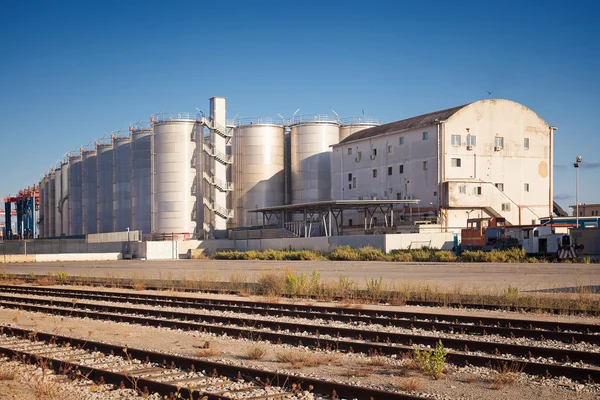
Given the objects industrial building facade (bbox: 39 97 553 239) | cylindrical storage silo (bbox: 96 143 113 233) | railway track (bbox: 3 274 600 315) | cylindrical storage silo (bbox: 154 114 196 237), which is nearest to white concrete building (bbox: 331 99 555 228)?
industrial building facade (bbox: 39 97 553 239)

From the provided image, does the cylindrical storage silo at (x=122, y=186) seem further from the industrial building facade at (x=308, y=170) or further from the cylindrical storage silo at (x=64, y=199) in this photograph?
the cylindrical storage silo at (x=64, y=199)

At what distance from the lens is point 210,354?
12.3m

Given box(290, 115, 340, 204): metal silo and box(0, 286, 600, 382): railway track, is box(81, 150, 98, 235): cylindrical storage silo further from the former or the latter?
box(0, 286, 600, 382): railway track

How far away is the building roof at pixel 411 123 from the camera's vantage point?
65.8 m

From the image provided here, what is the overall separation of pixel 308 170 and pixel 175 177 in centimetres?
1599

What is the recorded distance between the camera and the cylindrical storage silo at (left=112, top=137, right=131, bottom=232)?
90.1 m

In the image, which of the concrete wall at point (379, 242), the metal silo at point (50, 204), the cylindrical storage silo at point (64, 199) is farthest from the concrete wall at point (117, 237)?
the metal silo at point (50, 204)

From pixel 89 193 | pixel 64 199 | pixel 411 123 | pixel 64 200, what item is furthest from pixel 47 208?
pixel 411 123

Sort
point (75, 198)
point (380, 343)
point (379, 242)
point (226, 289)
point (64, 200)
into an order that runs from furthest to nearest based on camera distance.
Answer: point (64, 200) → point (75, 198) → point (379, 242) → point (226, 289) → point (380, 343)

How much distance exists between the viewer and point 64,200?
11419cm

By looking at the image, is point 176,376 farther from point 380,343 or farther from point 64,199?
point 64,199

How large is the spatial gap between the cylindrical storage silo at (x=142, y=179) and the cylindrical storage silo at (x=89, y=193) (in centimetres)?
1588

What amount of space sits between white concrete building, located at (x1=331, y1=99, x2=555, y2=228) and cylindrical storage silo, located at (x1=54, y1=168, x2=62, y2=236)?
209 feet

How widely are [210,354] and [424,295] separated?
10923 millimetres
